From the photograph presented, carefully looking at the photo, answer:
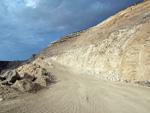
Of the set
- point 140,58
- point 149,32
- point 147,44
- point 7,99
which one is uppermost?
point 149,32

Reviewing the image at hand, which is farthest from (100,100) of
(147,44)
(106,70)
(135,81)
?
(106,70)

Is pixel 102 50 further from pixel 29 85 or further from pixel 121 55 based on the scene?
pixel 29 85

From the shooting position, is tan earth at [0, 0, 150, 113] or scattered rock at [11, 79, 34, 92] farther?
scattered rock at [11, 79, 34, 92]

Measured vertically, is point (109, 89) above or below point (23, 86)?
below

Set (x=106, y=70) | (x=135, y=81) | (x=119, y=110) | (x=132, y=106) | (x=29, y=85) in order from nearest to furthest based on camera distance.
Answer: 1. (x=119, y=110)
2. (x=132, y=106)
3. (x=29, y=85)
4. (x=135, y=81)
5. (x=106, y=70)

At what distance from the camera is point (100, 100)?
224 inches

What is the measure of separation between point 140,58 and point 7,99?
33.3 feet

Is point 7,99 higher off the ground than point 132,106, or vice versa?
point 7,99

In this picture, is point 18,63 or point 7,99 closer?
point 7,99

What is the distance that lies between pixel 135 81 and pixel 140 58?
2.10 meters

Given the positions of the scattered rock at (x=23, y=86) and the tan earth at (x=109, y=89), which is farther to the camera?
the scattered rock at (x=23, y=86)

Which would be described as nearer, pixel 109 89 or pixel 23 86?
pixel 23 86

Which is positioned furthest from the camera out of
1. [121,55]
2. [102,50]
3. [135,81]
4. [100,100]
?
[102,50]

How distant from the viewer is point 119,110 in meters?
4.52
